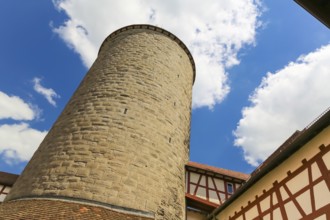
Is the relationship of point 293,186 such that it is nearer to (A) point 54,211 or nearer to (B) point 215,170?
(A) point 54,211

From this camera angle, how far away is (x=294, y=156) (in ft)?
22.9

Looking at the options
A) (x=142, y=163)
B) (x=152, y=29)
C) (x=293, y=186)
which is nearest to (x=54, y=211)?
(x=142, y=163)

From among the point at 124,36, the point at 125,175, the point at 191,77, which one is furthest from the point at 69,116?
the point at 191,77

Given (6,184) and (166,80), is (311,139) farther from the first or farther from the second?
(6,184)

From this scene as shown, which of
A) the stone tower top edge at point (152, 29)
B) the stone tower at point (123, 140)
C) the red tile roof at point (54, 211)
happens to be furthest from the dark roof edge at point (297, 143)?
the stone tower top edge at point (152, 29)

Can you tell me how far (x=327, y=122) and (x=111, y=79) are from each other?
7212 mm

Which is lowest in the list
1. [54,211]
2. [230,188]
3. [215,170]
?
[54,211]

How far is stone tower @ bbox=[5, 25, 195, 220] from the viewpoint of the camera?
7.70m

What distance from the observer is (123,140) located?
29.0ft

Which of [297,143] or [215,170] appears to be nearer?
[297,143]

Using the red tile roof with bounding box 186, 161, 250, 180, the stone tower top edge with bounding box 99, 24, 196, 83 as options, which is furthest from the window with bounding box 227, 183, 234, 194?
the stone tower top edge with bounding box 99, 24, 196, 83

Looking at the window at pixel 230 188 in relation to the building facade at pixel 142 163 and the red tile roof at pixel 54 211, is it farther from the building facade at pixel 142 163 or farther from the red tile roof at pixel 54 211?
the red tile roof at pixel 54 211

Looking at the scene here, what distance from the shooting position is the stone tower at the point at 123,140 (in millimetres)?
7695

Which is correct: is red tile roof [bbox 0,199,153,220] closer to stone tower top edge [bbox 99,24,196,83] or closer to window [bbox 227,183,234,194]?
window [bbox 227,183,234,194]
